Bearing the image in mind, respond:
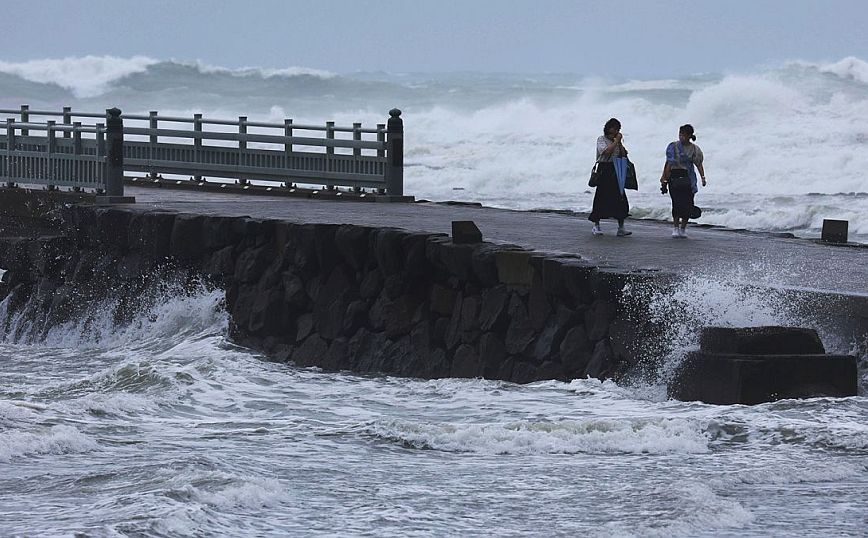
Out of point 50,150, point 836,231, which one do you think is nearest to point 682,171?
point 836,231

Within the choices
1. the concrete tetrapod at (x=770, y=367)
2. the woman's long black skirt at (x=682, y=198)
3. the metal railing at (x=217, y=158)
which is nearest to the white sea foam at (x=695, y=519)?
the concrete tetrapod at (x=770, y=367)

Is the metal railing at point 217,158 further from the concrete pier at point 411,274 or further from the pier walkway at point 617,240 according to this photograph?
the concrete pier at point 411,274

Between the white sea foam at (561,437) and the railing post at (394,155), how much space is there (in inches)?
573

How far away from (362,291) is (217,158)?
40.4 feet

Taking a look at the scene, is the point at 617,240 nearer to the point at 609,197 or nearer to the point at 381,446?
the point at 609,197

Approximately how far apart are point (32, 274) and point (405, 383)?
10.1 m

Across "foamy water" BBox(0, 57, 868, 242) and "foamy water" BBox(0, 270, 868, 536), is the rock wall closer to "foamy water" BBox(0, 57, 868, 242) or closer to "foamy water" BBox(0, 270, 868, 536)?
"foamy water" BBox(0, 270, 868, 536)

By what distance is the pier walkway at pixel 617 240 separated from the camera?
50.1ft

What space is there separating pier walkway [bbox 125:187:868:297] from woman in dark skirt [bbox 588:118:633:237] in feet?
0.95

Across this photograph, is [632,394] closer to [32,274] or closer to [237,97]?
[32,274]

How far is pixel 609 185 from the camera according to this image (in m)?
19.6

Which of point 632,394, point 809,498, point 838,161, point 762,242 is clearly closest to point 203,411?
point 632,394

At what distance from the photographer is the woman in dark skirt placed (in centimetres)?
1933

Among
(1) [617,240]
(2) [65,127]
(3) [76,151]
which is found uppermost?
(2) [65,127]
